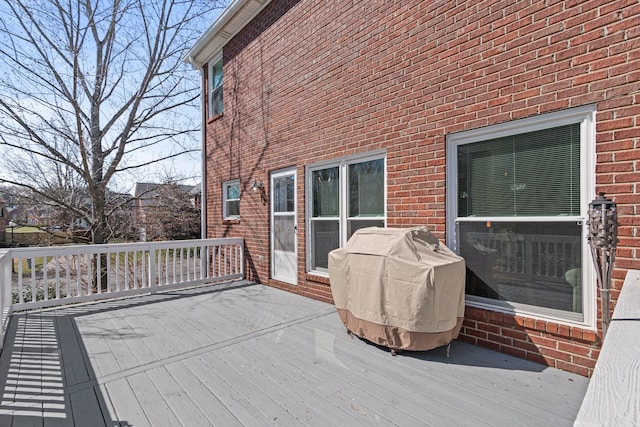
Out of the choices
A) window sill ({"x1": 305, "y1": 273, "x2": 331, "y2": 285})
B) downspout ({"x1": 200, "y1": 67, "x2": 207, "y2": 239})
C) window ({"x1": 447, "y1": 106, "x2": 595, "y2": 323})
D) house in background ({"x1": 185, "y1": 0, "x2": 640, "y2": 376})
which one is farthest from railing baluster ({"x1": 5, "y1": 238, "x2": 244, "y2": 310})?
window ({"x1": 447, "y1": 106, "x2": 595, "y2": 323})

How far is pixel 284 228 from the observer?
5613 mm

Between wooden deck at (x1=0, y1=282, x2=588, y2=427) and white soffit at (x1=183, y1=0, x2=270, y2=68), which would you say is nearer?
wooden deck at (x1=0, y1=282, x2=588, y2=427)

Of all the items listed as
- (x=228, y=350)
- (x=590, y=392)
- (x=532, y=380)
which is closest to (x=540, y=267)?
(x=532, y=380)

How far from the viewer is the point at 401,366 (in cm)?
273

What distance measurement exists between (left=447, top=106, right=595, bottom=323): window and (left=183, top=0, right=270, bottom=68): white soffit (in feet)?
15.7

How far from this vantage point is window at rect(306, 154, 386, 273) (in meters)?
4.11

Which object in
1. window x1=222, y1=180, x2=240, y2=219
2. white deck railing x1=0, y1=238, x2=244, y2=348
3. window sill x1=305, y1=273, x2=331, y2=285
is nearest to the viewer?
white deck railing x1=0, y1=238, x2=244, y2=348

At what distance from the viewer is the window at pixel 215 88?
24.5ft

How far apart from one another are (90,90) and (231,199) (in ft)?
16.4

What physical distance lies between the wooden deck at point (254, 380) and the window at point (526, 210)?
0.58 m

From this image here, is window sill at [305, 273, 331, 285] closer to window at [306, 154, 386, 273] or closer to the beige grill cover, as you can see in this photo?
window at [306, 154, 386, 273]

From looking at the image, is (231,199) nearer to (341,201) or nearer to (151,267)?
(151,267)

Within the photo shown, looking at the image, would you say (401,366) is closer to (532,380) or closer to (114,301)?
(532,380)

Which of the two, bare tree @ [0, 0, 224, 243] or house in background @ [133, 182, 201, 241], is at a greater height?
bare tree @ [0, 0, 224, 243]
